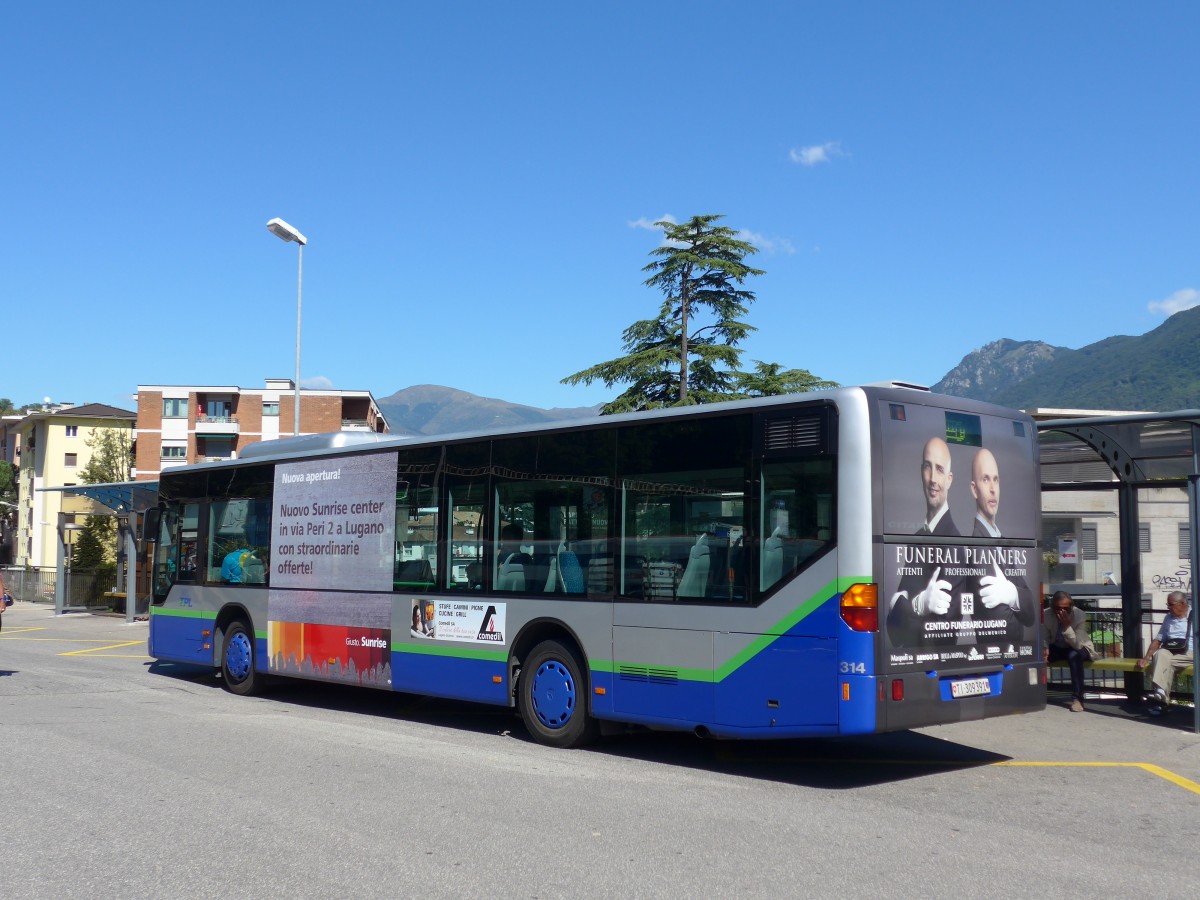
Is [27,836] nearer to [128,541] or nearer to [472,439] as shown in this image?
[472,439]

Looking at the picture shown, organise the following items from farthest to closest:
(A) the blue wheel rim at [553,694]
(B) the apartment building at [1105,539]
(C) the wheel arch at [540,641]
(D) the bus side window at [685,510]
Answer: (B) the apartment building at [1105,539]
(A) the blue wheel rim at [553,694]
(C) the wheel arch at [540,641]
(D) the bus side window at [685,510]

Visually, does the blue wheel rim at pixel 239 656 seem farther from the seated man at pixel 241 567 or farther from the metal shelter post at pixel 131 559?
the metal shelter post at pixel 131 559

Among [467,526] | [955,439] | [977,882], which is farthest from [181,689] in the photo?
Answer: [977,882]

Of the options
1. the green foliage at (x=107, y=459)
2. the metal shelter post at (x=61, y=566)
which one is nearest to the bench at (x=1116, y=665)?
the metal shelter post at (x=61, y=566)

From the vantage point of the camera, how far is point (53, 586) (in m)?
41.3

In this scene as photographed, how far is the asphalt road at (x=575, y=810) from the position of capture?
589cm

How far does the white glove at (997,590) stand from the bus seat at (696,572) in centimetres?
216

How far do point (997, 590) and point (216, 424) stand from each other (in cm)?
8492

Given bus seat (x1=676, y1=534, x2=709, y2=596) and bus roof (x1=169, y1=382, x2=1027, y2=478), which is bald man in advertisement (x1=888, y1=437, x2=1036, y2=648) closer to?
bus roof (x1=169, y1=382, x2=1027, y2=478)

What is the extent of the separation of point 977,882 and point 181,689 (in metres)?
12.2

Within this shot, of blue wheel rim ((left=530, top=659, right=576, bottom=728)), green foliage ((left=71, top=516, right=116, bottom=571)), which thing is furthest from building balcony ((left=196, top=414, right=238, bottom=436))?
blue wheel rim ((left=530, top=659, right=576, bottom=728))

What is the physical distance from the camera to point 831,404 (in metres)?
8.44

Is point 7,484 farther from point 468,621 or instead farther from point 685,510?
point 685,510

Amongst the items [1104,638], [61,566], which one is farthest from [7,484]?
[1104,638]
